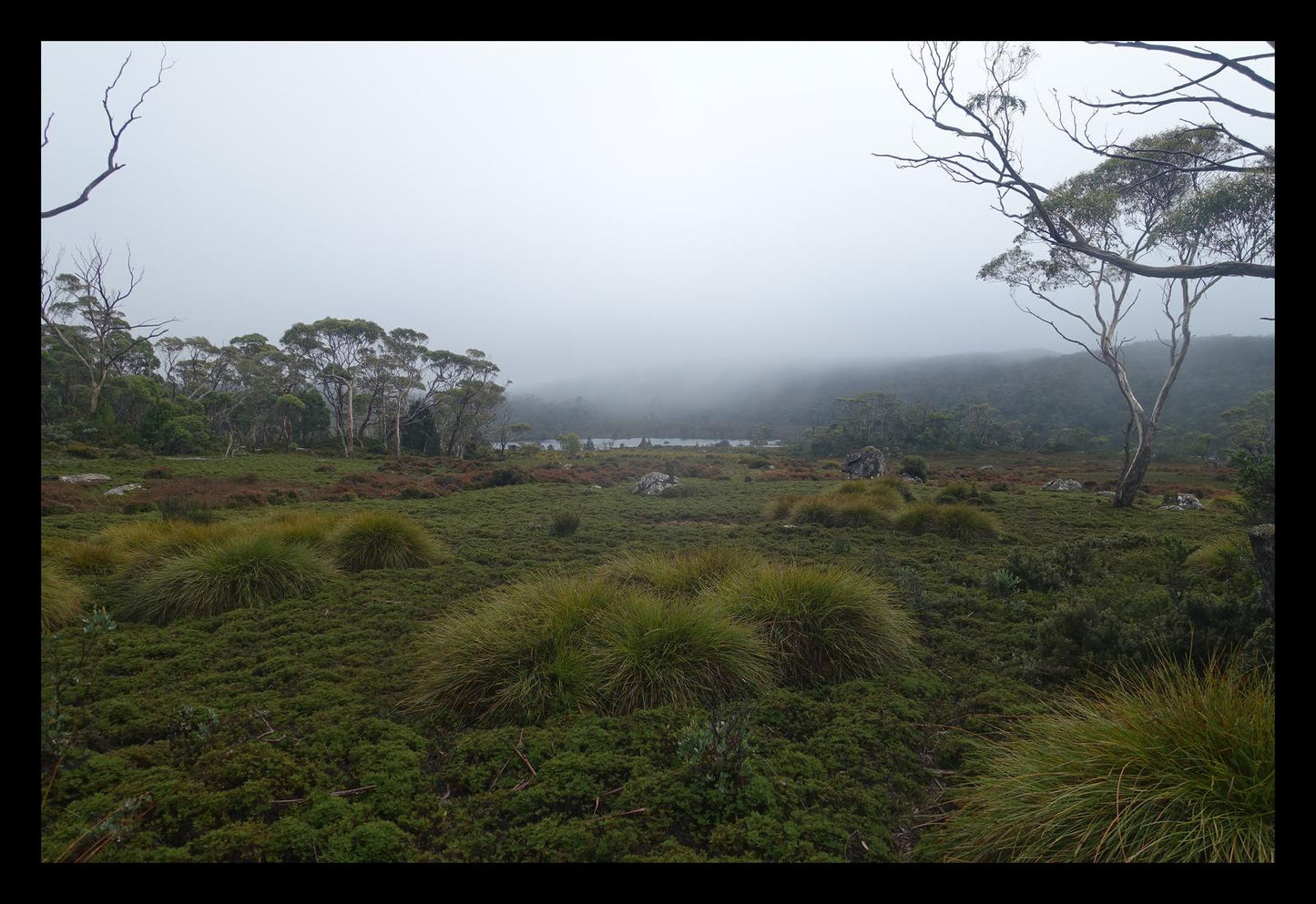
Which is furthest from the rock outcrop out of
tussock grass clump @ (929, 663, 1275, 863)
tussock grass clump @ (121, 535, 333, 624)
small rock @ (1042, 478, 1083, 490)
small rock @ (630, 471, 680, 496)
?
tussock grass clump @ (121, 535, 333, 624)

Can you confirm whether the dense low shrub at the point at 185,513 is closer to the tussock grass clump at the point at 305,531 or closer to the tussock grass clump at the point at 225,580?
the tussock grass clump at the point at 305,531

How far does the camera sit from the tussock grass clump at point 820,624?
4.06 m

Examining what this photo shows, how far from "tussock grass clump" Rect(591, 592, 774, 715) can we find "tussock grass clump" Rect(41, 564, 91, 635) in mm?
5026

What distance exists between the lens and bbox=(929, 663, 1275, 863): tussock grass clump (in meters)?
1.89

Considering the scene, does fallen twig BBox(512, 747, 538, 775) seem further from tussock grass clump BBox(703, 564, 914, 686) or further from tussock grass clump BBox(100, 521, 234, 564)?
tussock grass clump BBox(100, 521, 234, 564)

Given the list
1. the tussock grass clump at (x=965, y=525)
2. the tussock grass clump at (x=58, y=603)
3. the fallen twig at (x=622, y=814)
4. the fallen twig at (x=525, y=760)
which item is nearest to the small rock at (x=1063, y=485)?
the tussock grass clump at (x=965, y=525)

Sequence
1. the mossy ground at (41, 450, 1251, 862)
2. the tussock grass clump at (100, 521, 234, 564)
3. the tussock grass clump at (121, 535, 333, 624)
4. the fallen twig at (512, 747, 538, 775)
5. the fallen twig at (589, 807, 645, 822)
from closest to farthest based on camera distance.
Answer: the mossy ground at (41, 450, 1251, 862)
the fallen twig at (589, 807, 645, 822)
the fallen twig at (512, 747, 538, 775)
the tussock grass clump at (121, 535, 333, 624)
the tussock grass clump at (100, 521, 234, 564)

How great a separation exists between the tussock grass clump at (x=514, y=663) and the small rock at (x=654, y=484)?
528 inches

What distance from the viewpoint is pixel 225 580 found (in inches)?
212

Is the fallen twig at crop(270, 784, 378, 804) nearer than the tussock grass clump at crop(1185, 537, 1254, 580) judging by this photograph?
Yes
